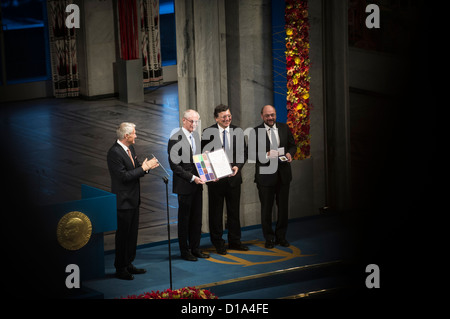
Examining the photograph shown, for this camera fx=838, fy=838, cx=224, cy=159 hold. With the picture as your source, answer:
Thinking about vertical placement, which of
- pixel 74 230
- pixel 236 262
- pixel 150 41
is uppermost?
pixel 150 41

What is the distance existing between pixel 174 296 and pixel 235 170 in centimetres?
229

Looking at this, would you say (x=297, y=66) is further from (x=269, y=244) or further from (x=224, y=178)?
(x=269, y=244)

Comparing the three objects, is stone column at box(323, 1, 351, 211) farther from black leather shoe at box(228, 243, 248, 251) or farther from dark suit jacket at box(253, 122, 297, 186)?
black leather shoe at box(228, 243, 248, 251)

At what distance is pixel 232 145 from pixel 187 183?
2.14ft

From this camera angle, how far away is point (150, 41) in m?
19.5

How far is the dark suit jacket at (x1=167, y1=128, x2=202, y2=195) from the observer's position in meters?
8.46

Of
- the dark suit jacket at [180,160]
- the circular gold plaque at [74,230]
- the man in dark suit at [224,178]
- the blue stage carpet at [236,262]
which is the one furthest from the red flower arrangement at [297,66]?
the circular gold plaque at [74,230]

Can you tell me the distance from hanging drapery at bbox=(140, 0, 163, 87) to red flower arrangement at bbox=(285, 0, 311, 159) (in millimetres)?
9754

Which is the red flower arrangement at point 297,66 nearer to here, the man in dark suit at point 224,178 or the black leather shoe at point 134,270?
the man in dark suit at point 224,178

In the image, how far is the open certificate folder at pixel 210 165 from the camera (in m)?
8.47

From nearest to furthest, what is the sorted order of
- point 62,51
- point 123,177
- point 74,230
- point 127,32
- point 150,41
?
1. point 74,230
2. point 123,177
3. point 127,32
4. point 62,51
5. point 150,41

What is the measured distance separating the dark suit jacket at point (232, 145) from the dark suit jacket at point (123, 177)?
3.15 ft

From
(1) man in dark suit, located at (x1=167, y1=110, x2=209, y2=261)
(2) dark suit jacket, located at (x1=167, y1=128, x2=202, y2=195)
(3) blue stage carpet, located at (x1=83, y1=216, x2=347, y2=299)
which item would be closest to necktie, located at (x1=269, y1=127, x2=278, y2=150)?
(1) man in dark suit, located at (x1=167, y1=110, x2=209, y2=261)

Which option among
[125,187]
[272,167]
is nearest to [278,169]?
[272,167]
